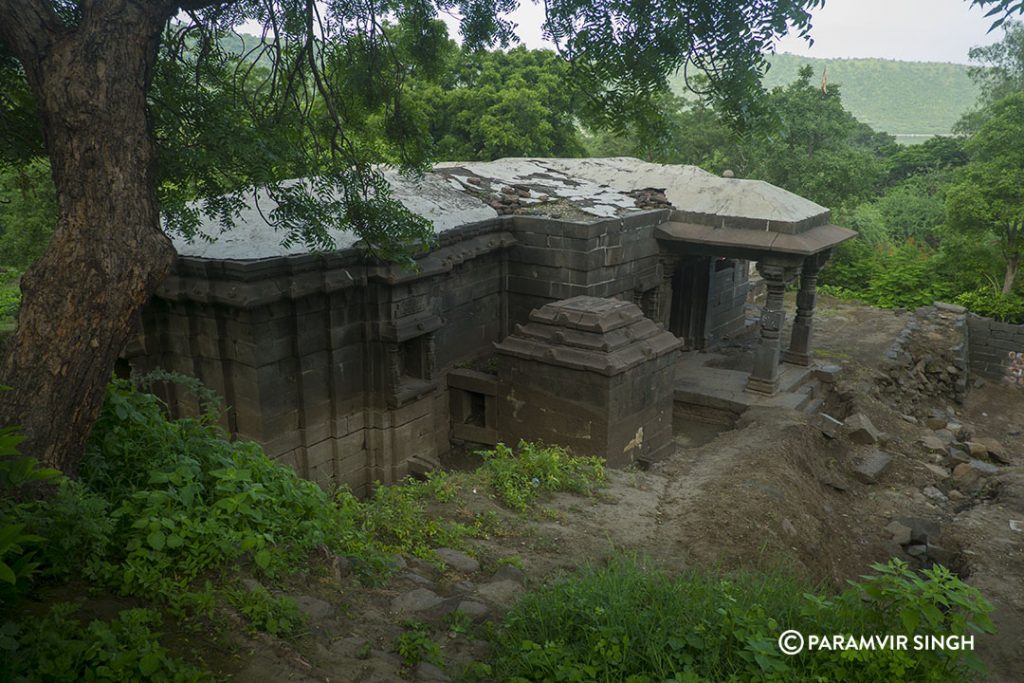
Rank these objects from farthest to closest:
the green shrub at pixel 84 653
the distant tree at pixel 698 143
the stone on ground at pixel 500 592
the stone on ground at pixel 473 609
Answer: the distant tree at pixel 698 143, the stone on ground at pixel 500 592, the stone on ground at pixel 473 609, the green shrub at pixel 84 653

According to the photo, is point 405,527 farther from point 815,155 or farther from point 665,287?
point 815,155

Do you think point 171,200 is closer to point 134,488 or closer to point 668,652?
point 134,488

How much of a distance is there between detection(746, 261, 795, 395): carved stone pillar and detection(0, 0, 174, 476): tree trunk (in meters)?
10.0

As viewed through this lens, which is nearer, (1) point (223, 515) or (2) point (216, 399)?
(1) point (223, 515)

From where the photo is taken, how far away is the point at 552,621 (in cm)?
421

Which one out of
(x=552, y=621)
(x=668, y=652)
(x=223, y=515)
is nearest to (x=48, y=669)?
(x=223, y=515)

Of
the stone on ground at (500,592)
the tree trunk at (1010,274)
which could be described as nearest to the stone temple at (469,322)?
the stone on ground at (500,592)

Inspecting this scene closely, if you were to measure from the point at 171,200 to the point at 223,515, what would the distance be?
3485 millimetres

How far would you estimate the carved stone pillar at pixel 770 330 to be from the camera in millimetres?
12117

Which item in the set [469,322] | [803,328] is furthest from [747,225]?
[469,322]

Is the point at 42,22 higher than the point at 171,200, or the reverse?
the point at 42,22

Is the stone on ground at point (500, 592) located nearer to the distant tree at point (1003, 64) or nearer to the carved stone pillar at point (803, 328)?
the carved stone pillar at point (803, 328)

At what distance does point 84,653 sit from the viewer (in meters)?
3.15
